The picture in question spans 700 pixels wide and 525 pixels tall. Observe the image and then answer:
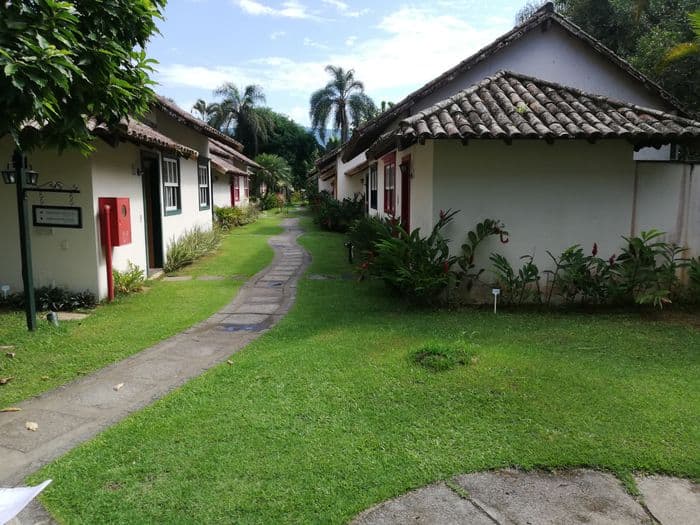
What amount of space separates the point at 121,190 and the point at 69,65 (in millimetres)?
5379

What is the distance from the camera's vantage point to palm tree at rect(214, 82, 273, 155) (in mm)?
48031

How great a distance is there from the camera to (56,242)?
26.3ft

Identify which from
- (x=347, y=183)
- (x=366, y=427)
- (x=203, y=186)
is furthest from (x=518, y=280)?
(x=347, y=183)

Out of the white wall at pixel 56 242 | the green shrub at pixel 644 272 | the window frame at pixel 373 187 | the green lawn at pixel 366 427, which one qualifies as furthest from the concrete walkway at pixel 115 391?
the window frame at pixel 373 187

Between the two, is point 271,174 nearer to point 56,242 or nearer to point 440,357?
point 56,242

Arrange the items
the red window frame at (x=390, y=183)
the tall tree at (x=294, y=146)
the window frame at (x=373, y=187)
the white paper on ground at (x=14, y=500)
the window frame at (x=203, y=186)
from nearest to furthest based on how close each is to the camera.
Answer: the white paper on ground at (x=14, y=500) → the red window frame at (x=390, y=183) → the window frame at (x=203, y=186) → the window frame at (x=373, y=187) → the tall tree at (x=294, y=146)

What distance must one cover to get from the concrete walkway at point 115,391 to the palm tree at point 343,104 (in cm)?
4003

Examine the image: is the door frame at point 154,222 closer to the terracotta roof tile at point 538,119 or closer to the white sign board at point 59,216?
the white sign board at point 59,216

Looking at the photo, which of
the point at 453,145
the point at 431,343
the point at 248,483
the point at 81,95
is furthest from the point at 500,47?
the point at 248,483

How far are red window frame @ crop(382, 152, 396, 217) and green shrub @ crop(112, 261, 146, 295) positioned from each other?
5690mm

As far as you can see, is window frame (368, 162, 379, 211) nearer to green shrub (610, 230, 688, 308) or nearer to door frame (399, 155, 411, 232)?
door frame (399, 155, 411, 232)

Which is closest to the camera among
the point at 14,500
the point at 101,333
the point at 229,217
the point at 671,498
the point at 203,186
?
the point at 14,500

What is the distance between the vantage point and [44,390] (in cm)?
479

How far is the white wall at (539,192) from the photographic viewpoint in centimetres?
770
